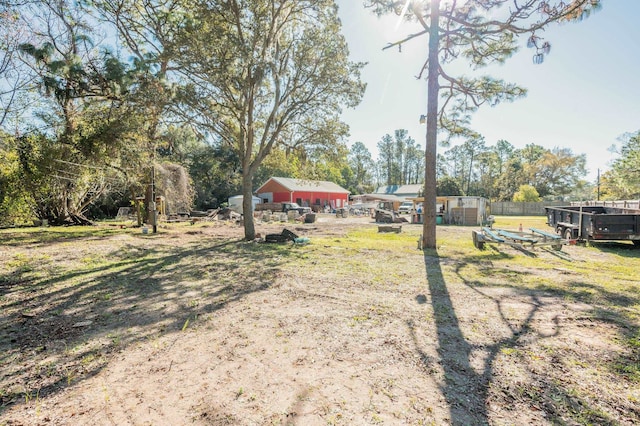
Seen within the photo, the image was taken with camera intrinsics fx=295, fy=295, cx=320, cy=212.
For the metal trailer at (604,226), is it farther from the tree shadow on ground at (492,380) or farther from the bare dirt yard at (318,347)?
the tree shadow on ground at (492,380)

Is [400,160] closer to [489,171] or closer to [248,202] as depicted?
[489,171]

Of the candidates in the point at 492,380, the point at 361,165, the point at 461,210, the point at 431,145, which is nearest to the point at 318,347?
the point at 492,380

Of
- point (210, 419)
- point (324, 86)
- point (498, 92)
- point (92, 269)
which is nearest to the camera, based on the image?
point (210, 419)

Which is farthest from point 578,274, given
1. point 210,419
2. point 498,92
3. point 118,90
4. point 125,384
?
point 118,90

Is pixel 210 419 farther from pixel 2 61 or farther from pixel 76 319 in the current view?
pixel 2 61

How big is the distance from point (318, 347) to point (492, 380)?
175 centimetres

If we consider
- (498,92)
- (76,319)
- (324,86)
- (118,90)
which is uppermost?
(324,86)

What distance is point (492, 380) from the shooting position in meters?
2.76

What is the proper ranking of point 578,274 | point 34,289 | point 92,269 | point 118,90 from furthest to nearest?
point 118,90 < point 92,269 < point 578,274 < point 34,289

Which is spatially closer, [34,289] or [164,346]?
[164,346]

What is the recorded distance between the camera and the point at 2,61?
10.8 metres

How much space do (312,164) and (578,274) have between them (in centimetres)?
1059

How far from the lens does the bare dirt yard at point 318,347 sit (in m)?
2.37

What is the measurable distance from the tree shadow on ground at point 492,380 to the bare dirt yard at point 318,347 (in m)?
0.02
